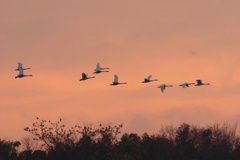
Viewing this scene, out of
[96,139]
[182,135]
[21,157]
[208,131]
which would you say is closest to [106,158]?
[96,139]

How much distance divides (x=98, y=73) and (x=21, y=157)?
2148 inches

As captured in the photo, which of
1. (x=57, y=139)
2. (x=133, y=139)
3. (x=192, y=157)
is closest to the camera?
(x=57, y=139)

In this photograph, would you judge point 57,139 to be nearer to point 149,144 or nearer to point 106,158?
point 106,158

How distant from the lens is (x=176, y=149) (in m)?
128

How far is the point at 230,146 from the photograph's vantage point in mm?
139000

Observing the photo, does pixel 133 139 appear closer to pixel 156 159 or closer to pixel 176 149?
pixel 156 159

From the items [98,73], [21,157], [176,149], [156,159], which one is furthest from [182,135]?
[98,73]

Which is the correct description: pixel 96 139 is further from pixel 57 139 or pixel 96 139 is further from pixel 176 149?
pixel 176 149

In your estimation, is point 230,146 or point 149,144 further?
point 230,146

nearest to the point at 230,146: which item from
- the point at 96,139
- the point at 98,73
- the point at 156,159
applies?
the point at 156,159

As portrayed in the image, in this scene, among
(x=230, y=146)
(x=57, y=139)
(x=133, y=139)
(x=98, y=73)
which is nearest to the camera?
(x=98, y=73)

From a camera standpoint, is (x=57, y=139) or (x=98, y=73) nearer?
(x=98, y=73)

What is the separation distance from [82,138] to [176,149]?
30.1 metres

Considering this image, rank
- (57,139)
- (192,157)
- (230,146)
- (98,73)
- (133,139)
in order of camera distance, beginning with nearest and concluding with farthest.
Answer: (98,73) < (57,139) < (133,139) < (192,157) < (230,146)
